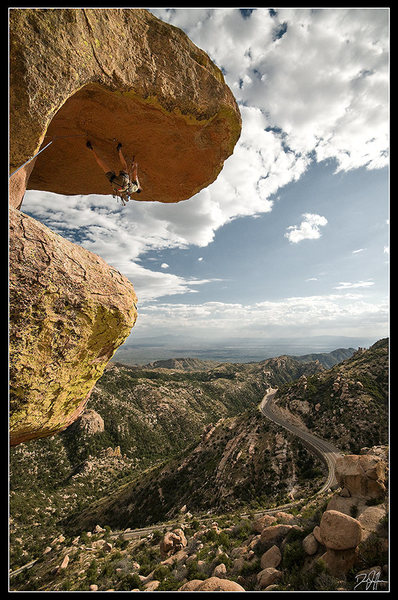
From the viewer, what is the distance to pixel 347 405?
38344 mm

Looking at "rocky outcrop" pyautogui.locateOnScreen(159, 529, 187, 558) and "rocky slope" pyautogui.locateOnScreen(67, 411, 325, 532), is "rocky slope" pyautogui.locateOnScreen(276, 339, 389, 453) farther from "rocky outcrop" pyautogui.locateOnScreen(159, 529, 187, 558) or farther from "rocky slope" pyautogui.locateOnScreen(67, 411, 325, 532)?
"rocky outcrop" pyautogui.locateOnScreen(159, 529, 187, 558)

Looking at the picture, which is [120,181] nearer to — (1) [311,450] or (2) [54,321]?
(2) [54,321]

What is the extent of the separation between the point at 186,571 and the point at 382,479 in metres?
11.1

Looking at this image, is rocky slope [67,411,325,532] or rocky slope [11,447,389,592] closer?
rocky slope [11,447,389,592]

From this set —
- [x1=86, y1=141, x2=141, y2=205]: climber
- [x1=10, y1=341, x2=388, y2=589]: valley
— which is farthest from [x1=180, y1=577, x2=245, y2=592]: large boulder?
[x1=86, y1=141, x2=141, y2=205]: climber

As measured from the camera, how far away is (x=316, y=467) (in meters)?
30.2

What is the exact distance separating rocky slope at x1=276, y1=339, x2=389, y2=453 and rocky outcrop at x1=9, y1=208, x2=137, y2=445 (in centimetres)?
4200

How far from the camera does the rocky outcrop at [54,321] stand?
4977 mm

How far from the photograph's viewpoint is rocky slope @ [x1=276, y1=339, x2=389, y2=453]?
1363 inches

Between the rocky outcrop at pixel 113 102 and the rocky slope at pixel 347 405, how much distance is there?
4182 cm

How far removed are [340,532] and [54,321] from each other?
39.1ft

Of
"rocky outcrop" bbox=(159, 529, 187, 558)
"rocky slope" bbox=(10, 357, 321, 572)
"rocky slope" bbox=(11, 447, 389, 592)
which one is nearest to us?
"rocky slope" bbox=(11, 447, 389, 592)

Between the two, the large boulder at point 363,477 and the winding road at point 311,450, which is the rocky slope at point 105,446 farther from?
the large boulder at point 363,477

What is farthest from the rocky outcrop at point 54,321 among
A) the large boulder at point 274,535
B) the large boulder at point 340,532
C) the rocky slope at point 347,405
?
the rocky slope at point 347,405
